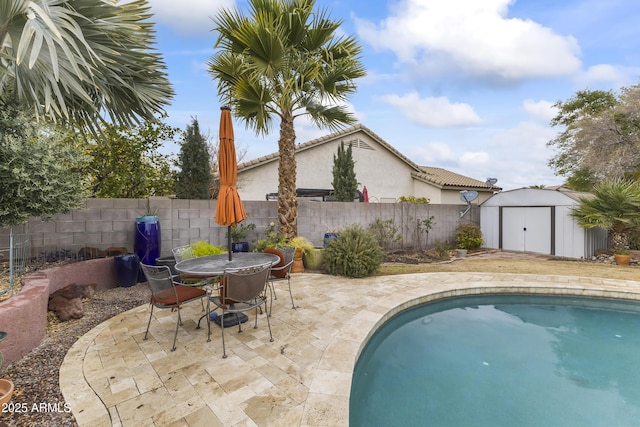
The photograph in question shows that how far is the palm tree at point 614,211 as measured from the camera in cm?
920

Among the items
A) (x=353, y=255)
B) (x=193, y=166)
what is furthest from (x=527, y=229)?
(x=193, y=166)

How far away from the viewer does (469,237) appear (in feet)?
39.9

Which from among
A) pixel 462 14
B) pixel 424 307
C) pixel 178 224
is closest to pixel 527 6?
pixel 462 14

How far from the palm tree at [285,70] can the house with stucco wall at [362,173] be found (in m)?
5.06

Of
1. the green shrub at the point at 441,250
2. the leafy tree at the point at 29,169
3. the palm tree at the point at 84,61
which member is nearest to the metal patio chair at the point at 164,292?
the palm tree at the point at 84,61

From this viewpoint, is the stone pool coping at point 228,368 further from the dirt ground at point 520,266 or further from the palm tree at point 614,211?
the palm tree at point 614,211

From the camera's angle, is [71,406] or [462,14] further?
[462,14]

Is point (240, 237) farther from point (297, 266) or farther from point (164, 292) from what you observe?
point (164, 292)

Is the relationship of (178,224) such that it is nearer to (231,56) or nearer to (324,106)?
(231,56)

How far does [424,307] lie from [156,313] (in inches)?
192

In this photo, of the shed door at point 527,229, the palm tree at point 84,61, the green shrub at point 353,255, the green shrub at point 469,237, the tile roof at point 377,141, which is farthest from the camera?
the tile roof at point 377,141

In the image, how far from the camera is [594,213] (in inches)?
375

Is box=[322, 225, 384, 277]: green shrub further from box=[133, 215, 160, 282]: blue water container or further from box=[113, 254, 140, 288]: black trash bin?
box=[113, 254, 140, 288]: black trash bin

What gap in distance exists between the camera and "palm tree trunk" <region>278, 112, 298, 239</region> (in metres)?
7.68
